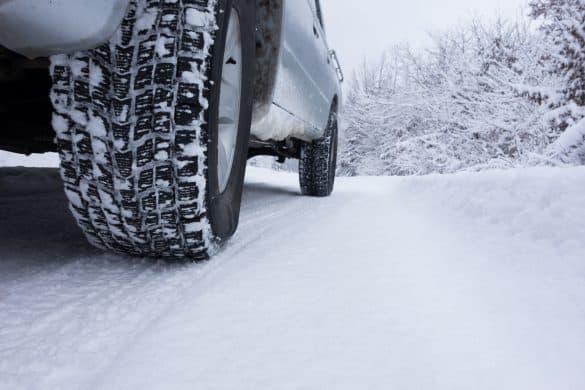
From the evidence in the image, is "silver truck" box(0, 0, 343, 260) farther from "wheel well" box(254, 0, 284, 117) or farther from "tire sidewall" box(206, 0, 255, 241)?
"wheel well" box(254, 0, 284, 117)

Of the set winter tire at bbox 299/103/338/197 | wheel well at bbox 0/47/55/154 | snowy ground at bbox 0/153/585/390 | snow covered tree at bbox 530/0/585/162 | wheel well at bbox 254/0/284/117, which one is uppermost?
snow covered tree at bbox 530/0/585/162

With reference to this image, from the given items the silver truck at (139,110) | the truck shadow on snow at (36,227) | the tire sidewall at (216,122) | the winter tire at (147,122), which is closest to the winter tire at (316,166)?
the truck shadow on snow at (36,227)

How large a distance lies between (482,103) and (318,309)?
8.67m

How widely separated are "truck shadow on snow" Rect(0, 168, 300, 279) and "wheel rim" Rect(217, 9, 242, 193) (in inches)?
14.4

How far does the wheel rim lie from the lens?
1.05 meters

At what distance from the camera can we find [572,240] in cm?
96

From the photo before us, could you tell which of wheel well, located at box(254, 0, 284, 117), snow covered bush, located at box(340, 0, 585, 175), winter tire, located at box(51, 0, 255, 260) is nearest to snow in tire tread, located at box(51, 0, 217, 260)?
winter tire, located at box(51, 0, 255, 260)

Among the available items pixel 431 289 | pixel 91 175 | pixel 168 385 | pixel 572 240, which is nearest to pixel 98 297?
pixel 91 175

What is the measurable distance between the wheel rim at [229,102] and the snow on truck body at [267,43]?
0.23 meters

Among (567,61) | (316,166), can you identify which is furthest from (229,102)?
(567,61)

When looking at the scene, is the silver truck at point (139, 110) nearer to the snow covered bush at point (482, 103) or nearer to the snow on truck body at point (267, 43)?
the snow on truck body at point (267, 43)

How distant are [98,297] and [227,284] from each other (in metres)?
0.27

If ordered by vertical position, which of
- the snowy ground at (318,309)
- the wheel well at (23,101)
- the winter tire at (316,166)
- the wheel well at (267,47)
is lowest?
the snowy ground at (318,309)

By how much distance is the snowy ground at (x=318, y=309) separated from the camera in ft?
1.93
